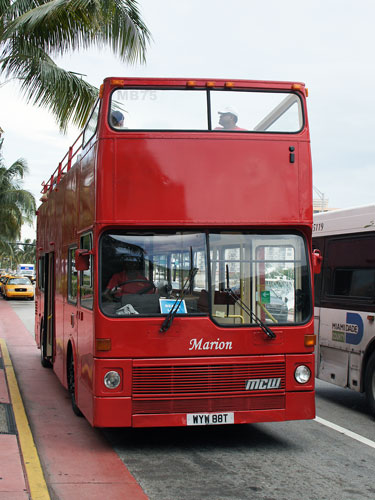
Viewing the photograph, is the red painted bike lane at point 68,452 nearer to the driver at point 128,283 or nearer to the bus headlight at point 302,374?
the driver at point 128,283

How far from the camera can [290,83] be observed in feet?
24.2

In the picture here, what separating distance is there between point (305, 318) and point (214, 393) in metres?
1.18

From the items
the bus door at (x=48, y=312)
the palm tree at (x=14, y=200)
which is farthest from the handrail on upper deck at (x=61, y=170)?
the palm tree at (x=14, y=200)

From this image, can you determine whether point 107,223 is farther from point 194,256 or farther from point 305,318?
point 305,318

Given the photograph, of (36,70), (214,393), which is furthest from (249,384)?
(36,70)

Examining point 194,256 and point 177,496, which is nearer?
point 177,496

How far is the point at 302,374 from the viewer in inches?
278

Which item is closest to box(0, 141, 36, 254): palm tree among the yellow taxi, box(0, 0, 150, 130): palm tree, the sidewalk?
the yellow taxi

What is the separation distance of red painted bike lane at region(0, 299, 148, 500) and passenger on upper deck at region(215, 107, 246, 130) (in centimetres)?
345

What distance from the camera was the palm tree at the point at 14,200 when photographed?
139 feet

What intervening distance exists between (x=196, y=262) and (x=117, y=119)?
1628 millimetres

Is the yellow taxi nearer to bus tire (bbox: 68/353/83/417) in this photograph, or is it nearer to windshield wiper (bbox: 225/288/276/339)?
bus tire (bbox: 68/353/83/417)

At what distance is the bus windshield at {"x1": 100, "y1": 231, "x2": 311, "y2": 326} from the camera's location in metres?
6.88

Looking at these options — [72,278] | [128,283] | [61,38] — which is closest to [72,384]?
[72,278]
